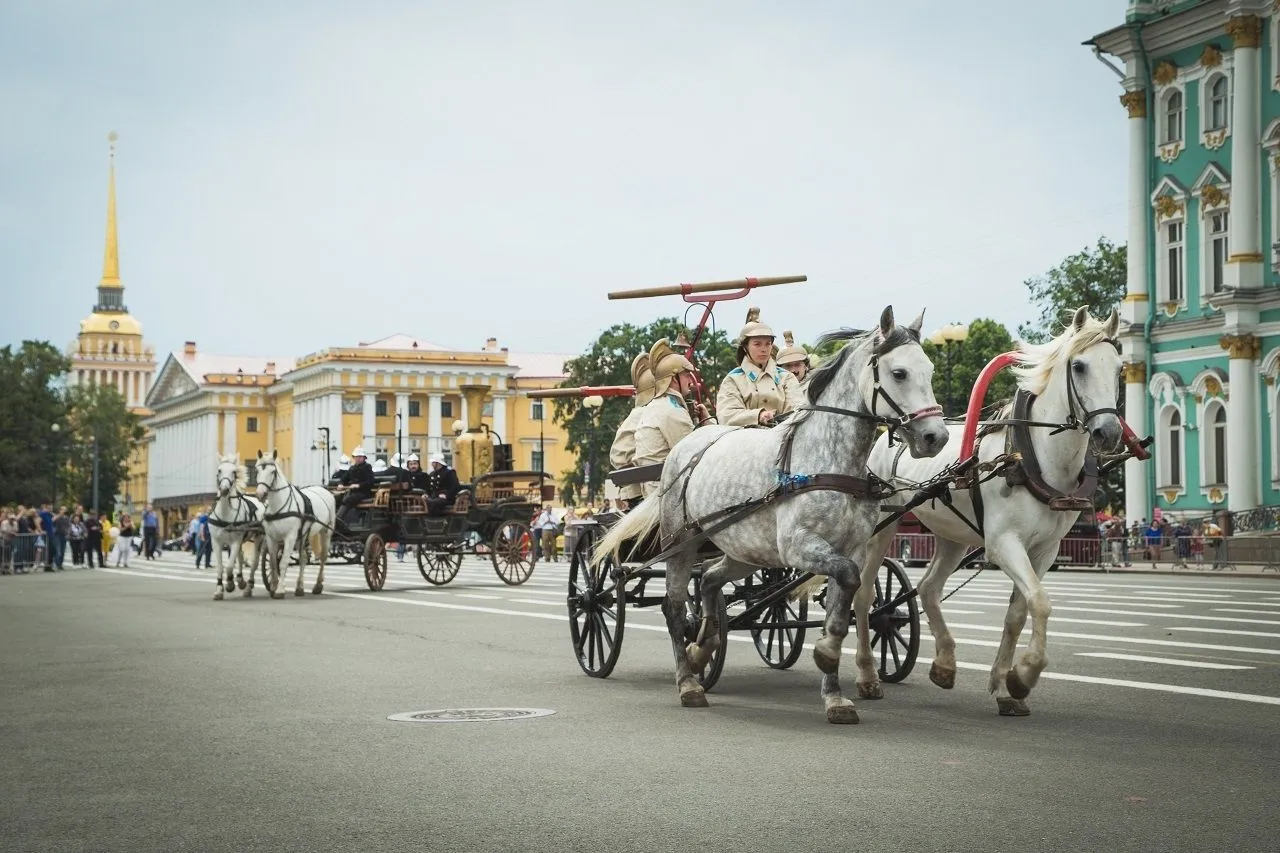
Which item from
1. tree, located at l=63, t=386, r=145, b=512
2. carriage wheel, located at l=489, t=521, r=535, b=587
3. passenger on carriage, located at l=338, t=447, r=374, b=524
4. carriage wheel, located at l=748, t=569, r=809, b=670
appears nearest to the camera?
carriage wheel, located at l=748, t=569, r=809, b=670

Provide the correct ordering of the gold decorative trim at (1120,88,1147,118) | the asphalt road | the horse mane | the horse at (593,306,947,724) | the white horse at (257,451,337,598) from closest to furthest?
the asphalt road → the horse at (593,306,947,724) → the horse mane → the white horse at (257,451,337,598) → the gold decorative trim at (1120,88,1147,118)

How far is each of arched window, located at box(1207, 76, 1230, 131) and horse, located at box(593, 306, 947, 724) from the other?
40.1 metres

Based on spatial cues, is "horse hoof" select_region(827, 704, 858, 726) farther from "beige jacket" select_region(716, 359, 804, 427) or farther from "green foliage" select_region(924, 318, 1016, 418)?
"green foliage" select_region(924, 318, 1016, 418)

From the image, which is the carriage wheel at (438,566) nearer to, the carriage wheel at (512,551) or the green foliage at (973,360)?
the carriage wheel at (512,551)

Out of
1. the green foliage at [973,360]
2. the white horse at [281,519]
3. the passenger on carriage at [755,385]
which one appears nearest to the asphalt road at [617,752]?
the passenger on carriage at [755,385]

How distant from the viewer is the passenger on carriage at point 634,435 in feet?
43.1

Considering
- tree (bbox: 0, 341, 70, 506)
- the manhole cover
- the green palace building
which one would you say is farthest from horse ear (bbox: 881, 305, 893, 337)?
tree (bbox: 0, 341, 70, 506)

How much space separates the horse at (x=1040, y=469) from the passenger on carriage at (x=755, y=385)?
1863 millimetres

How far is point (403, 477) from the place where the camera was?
30594 millimetres

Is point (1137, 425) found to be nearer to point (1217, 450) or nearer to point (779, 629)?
point (1217, 450)

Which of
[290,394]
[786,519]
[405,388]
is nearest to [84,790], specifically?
[786,519]

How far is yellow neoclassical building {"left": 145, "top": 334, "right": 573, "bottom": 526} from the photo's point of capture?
445ft

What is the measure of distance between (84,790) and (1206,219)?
1769 inches

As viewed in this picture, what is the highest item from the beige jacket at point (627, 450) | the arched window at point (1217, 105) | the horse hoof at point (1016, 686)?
the arched window at point (1217, 105)
